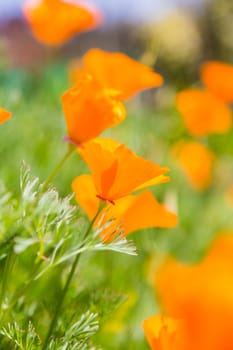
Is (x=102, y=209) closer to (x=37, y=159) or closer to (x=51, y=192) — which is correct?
(x=51, y=192)

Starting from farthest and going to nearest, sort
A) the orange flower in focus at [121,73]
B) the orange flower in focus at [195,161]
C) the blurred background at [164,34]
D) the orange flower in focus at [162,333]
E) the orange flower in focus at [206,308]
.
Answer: the blurred background at [164,34] → the orange flower in focus at [195,161] → the orange flower in focus at [121,73] → the orange flower in focus at [162,333] → the orange flower in focus at [206,308]

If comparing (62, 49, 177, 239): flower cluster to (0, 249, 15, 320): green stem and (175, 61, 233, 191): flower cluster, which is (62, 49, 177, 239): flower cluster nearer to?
(0, 249, 15, 320): green stem

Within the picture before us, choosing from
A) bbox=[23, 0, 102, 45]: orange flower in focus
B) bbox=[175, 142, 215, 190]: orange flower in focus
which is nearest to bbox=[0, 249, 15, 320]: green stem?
bbox=[23, 0, 102, 45]: orange flower in focus

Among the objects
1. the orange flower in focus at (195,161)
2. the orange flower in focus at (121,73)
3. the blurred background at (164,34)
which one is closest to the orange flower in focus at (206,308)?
the orange flower in focus at (121,73)

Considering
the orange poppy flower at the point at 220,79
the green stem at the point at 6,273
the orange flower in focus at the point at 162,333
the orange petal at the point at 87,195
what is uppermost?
the green stem at the point at 6,273

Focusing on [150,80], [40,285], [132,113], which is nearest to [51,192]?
[40,285]

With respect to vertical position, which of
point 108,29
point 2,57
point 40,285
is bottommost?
point 108,29

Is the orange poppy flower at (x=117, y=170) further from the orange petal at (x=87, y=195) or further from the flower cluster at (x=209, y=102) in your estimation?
the flower cluster at (x=209, y=102)
